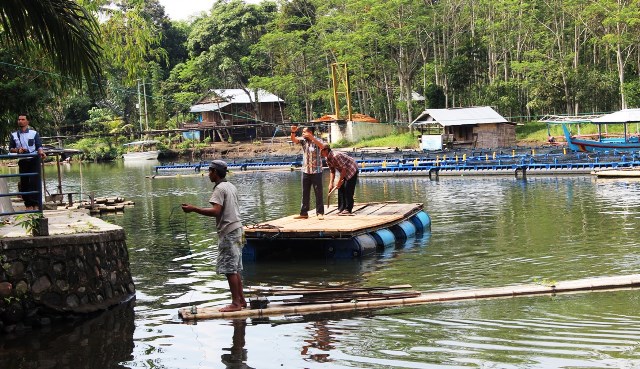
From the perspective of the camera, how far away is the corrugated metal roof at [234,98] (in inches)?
3067

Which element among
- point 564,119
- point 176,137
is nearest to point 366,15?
point 564,119

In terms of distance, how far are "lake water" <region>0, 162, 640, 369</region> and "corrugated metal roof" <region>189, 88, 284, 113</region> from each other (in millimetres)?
51796

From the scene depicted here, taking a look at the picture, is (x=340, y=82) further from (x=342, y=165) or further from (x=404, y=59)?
(x=342, y=165)

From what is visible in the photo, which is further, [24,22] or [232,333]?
[232,333]

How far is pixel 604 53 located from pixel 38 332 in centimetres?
5511

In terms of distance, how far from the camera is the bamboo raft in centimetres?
1141

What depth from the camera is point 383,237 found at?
1758 cm

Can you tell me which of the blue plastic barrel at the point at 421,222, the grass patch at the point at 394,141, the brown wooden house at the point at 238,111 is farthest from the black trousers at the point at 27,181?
the brown wooden house at the point at 238,111

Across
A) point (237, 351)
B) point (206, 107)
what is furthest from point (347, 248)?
point (206, 107)

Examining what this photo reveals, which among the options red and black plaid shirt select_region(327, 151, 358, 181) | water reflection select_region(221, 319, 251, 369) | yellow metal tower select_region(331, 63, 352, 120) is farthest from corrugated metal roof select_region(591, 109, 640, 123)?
water reflection select_region(221, 319, 251, 369)

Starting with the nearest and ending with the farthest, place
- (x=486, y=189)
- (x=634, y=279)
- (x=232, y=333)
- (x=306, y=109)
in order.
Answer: (x=232, y=333)
(x=634, y=279)
(x=486, y=189)
(x=306, y=109)

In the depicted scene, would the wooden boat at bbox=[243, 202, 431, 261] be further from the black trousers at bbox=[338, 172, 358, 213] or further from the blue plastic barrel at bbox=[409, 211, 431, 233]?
the blue plastic barrel at bbox=[409, 211, 431, 233]

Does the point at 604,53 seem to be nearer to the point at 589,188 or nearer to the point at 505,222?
the point at 589,188

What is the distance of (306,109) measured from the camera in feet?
249
